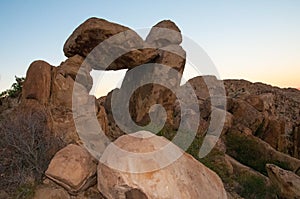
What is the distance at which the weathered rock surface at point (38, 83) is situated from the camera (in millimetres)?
12266

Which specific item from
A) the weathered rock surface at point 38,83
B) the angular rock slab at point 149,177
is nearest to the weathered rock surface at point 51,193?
the angular rock slab at point 149,177

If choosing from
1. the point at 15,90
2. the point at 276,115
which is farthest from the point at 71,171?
the point at 276,115

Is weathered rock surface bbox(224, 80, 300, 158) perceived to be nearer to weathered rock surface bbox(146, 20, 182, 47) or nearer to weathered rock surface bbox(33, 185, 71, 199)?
weathered rock surface bbox(146, 20, 182, 47)

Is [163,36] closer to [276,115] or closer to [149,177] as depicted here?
[149,177]

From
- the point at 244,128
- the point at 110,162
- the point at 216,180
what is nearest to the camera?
the point at 110,162

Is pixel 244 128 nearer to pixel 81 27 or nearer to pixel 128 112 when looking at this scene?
pixel 128 112

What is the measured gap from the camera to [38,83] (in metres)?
12.5

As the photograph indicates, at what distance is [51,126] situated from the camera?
34.2 ft

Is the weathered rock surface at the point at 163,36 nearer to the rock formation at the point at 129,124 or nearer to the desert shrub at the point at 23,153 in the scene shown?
the rock formation at the point at 129,124

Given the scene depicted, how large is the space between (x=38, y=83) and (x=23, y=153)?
4.79 metres

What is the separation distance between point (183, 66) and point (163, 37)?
1.97 meters

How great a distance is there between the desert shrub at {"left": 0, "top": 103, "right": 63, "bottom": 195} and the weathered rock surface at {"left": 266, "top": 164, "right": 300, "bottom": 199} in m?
6.70

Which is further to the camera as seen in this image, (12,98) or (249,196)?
(12,98)

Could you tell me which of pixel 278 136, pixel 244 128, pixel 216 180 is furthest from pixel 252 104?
pixel 216 180
